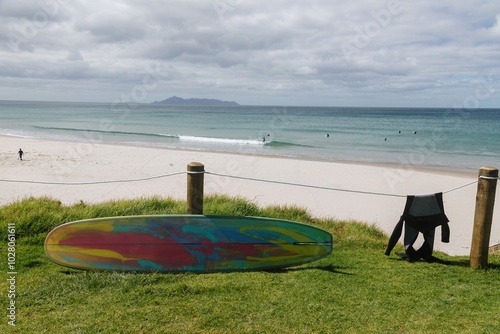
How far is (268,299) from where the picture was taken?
3785 mm

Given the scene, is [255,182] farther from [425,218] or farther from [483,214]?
[483,214]

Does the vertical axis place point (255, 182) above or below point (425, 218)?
below

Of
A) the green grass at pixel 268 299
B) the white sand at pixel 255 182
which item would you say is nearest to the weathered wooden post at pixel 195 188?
the green grass at pixel 268 299

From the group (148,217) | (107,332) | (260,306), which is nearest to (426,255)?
(260,306)

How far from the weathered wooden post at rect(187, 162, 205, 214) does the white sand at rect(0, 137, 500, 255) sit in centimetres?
431

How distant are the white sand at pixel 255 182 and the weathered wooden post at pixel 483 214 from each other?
2.46 meters

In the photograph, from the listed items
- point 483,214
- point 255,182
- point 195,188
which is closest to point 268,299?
point 195,188

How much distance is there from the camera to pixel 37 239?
537 cm

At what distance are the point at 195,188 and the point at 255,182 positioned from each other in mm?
9198

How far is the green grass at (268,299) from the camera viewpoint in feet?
10.9

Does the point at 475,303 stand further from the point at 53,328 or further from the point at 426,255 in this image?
the point at 53,328

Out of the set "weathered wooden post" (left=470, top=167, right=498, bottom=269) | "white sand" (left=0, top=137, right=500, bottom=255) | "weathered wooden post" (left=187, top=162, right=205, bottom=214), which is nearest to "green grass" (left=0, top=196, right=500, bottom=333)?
"weathered wooden post" (left=470, top=167, right=498, bottom=269)

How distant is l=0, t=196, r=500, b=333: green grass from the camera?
10.9ft

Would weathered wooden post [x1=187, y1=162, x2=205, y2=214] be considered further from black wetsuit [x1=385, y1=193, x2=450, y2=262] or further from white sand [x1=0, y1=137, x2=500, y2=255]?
white sand [x1=0, y1=137, x2=500, y2=255]
